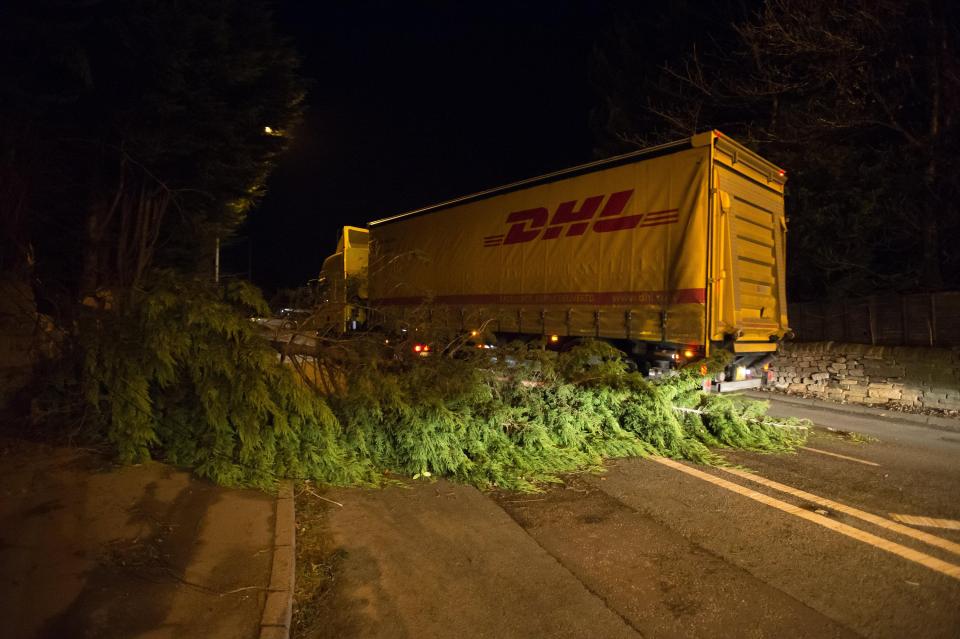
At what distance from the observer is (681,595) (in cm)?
340

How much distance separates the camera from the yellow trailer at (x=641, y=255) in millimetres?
7602

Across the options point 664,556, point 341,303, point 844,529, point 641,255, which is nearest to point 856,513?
point 844,529

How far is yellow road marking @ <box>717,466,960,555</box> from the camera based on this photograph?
4.13 m

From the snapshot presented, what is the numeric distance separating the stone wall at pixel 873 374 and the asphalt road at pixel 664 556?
197 inches

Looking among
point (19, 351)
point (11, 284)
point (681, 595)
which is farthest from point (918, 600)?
point (11, 284)

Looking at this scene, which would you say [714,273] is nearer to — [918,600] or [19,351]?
[918,600]

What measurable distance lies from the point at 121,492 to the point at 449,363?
3105mm

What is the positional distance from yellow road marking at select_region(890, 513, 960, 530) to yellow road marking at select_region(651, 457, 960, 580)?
21.2 inches

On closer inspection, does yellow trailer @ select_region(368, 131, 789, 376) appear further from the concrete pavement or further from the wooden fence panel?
the wooden fence panel

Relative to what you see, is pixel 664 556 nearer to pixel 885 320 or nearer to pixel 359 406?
pixel 359 406

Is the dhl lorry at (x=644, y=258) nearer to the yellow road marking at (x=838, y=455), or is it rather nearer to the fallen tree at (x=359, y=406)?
the fallen tree at (x=359, y=406)

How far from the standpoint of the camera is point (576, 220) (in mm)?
9250

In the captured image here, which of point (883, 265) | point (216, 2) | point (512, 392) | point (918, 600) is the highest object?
point (216, 2)

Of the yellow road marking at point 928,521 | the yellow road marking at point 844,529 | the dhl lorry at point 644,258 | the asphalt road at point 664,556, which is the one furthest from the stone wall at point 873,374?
the yellow road marking at point 928,521
